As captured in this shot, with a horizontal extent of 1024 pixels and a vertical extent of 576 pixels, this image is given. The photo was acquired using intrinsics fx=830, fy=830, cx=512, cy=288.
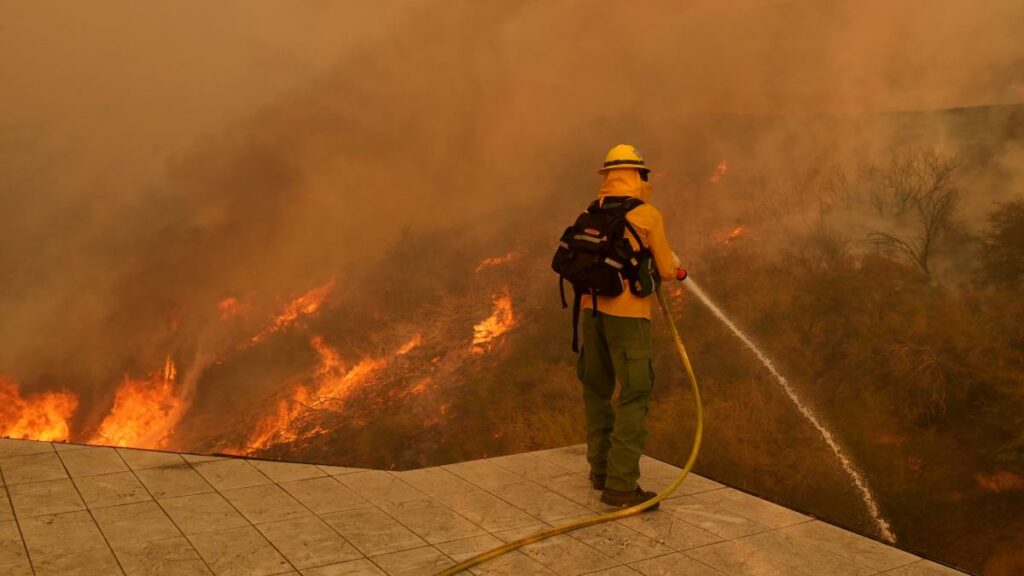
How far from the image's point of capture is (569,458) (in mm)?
6094

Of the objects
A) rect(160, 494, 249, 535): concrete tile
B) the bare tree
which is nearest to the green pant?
rect(160, 494, 249, 535): concrete tile

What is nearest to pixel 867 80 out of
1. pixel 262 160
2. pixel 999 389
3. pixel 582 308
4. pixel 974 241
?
pixel 974 241

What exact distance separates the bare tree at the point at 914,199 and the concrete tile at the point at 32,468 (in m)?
28.4

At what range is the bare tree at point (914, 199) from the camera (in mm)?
29203

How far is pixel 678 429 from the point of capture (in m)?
25.3

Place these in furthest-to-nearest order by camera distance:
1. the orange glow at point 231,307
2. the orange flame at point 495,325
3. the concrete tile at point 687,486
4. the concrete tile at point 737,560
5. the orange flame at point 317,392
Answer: the orange glow at point 231,307 < the orange flame at point 495,325 < the orange flame at point 317,392 < the concrete tile at point 687,486 < the concrete tile at point 737,560

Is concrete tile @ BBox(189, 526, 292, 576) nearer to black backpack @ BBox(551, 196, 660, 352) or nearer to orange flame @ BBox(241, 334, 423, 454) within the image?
black backpack @ BBox(551, 196, 660, 352)

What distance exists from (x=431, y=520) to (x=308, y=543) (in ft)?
2.42

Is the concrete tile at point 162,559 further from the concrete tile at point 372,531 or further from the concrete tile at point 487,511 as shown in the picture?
the concrete tile at point 487,511

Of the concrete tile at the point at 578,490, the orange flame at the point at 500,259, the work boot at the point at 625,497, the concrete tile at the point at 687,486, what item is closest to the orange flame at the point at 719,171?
the orange flame at the point at 500,259

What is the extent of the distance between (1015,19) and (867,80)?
18.7ft

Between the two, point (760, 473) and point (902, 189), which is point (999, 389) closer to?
point (760, 473)

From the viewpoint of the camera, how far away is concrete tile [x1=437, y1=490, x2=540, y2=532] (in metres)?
4.81

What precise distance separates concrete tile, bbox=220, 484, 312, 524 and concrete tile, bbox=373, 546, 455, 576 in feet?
2.54
